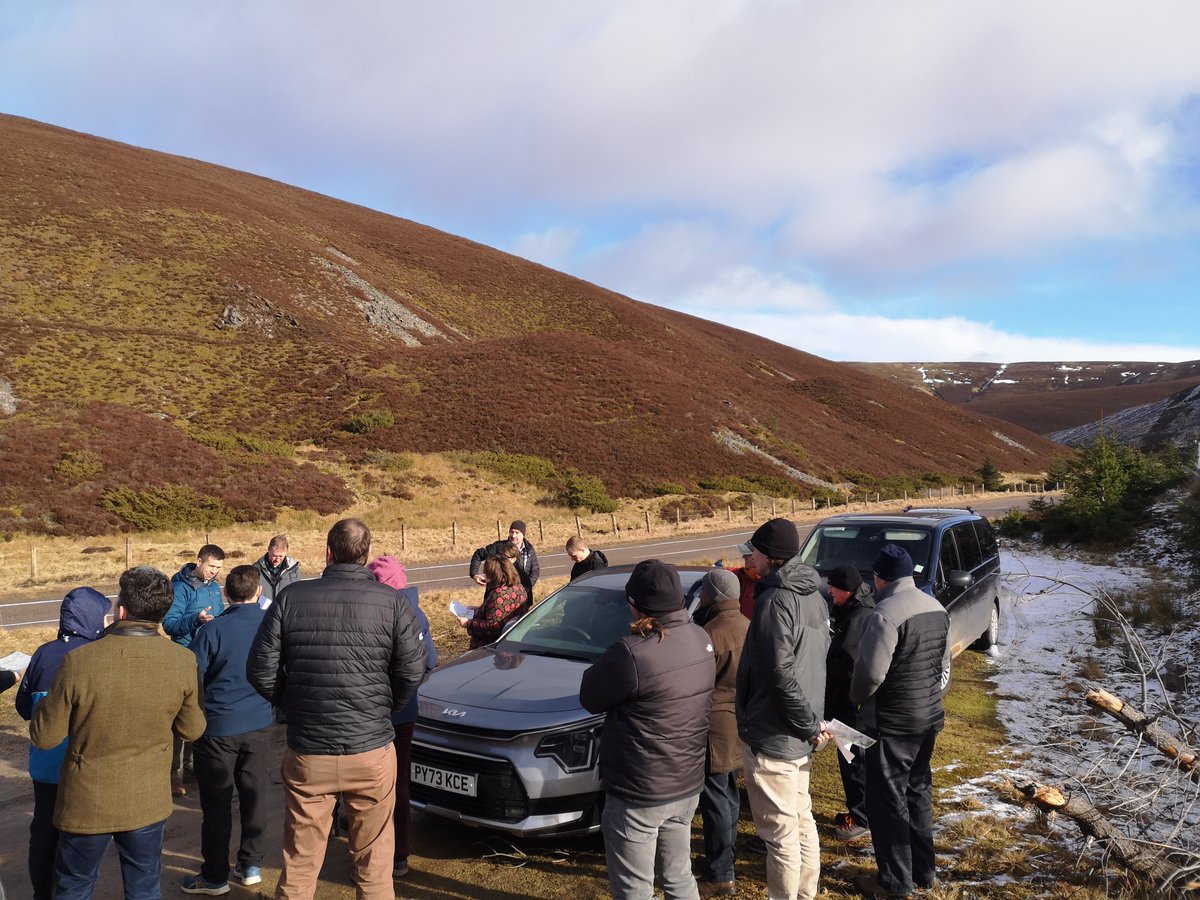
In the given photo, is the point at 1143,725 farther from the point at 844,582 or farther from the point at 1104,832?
the point at 844,582

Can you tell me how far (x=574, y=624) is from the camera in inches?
230

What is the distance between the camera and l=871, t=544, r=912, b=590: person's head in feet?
14.4

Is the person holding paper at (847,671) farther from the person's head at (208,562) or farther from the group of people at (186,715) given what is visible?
the person's head at (208,562)

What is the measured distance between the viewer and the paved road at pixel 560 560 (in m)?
13.2

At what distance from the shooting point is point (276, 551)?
21.4 feet

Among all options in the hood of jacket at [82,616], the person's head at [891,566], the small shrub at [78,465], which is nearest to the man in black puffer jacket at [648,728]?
the person's head at [891,566]

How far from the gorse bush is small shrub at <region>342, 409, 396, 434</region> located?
1058cm

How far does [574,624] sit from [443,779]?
164 centimetres

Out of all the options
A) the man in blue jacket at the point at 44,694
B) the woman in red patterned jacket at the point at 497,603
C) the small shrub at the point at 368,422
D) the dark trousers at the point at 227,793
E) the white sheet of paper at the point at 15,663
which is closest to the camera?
the man in blue jacket at the point at 44,694

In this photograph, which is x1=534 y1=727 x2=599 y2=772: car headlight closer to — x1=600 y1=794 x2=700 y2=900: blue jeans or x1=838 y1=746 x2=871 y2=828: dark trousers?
x1=600 y1=794 x2=700 y2=900: blue jeans

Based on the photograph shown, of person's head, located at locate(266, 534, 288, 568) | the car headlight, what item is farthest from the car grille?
person's head, located at locate(266, 534, 288, 568)

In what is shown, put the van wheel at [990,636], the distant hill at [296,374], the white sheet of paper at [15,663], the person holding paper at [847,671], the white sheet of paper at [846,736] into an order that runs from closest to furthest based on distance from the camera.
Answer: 1. the white sheet of paper at [15,663]
2. the white sheet of paper at [846,736]
3. the person holding paper at [847,671]
4. the van wheel at [990,636]
5. the distant hill at [296,374]

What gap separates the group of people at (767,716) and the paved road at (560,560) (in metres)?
10.7

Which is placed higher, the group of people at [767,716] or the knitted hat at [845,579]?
the knitted hat at [845,579]
